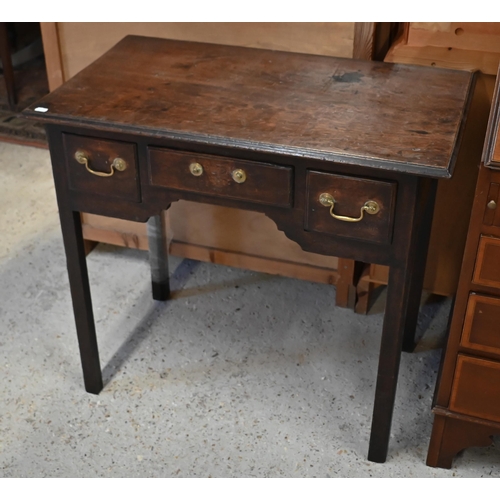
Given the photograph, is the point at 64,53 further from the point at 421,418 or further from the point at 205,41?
the point at 421,418

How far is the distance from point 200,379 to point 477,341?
816mm

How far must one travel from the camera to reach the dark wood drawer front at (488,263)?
154cm

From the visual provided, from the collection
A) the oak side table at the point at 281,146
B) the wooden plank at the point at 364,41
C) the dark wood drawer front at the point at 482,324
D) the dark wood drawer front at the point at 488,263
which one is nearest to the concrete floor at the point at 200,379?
the oak side table at the point at 281,146

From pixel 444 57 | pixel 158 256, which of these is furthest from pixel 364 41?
pixel 158 256

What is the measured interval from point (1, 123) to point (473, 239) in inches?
99.0

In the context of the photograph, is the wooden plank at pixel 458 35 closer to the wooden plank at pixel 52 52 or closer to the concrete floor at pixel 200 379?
the concrete floor at pixel 200 379

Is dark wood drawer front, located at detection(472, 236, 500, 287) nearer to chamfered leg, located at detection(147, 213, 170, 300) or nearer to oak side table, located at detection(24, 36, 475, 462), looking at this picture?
oak side table, located at detection(24, 36, 475, 462)

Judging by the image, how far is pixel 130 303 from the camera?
2.46 meters

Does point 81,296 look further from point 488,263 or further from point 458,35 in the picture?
point 458,35

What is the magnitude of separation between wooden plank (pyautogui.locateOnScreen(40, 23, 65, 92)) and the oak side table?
0.43 m

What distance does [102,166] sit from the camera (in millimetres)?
1724

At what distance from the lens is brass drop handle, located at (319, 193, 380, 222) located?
60.8 inches

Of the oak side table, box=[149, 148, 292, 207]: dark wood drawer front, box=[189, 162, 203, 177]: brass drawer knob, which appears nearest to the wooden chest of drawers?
the oak side table

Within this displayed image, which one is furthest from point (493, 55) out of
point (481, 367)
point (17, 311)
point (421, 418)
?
point (17, 311)
